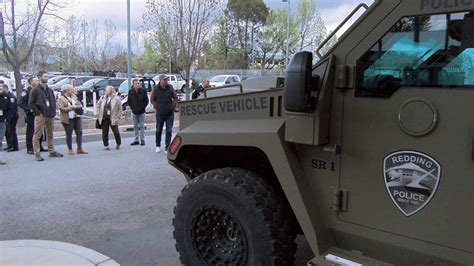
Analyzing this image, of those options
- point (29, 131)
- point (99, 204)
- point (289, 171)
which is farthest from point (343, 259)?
point (29, 131)

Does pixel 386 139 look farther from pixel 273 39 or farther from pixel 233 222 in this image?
pixel 273 39

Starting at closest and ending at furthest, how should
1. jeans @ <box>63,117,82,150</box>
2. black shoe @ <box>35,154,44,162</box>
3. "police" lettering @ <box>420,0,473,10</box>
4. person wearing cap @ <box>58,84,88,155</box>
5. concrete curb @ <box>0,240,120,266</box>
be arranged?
"police" lettering @ <box>420,0,473,10</box>, concrete curb @ <box>0,240,120,266</box>, black shoe @ <box>35,154,44,162</box>, person wearing cap @ <box>58,84,88,155</box>, jeans @ <box>63,117,82,150</box>

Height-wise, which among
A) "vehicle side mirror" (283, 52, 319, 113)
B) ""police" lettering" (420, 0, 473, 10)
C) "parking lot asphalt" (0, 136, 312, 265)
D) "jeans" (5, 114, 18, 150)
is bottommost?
"parking lot asphalt" (0, 136, 312, 265)

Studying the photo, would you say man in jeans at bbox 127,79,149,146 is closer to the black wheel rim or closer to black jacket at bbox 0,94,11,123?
black jacket at bbox 0,94,11,123

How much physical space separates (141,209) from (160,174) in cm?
208

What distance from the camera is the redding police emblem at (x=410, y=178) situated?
232 centimetres

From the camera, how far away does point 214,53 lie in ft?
151

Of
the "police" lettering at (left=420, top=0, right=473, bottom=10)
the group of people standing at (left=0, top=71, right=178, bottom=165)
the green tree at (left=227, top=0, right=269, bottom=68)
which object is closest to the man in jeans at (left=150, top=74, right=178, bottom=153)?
the group of people standing at (left=0, top=71, right=178, bottom=165)

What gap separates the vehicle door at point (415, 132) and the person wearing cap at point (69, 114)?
7994 mm

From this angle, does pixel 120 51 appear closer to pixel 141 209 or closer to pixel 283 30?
pixel 283 30

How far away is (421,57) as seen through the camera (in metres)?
2.39

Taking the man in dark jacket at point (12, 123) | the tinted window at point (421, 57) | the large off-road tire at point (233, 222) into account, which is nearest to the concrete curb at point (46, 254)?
the large off-road tire at point (233, 222)

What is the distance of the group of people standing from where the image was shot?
889 cm

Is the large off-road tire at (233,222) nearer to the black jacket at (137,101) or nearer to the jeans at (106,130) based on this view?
the jeans at (106,130)
